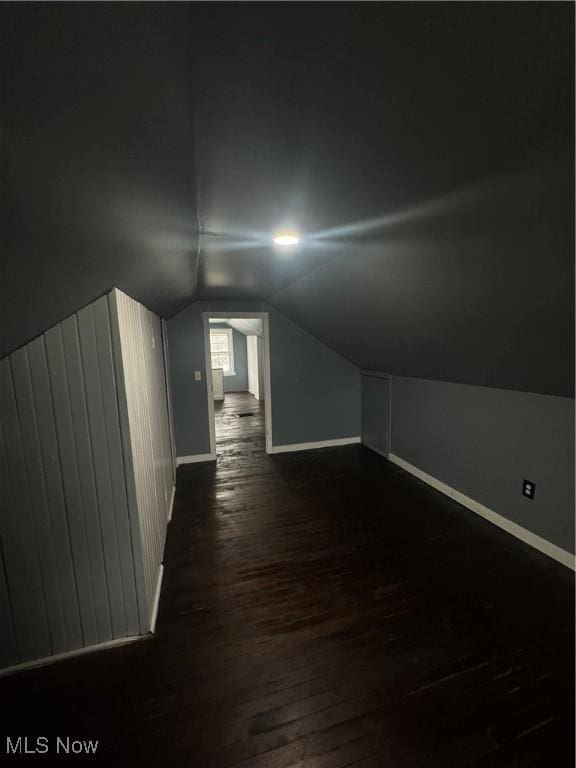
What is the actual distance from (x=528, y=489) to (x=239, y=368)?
7934 millimetres

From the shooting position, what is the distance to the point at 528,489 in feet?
7.84

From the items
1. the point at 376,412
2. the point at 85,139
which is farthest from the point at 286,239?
the point at 376,412

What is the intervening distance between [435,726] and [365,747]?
0.97ft

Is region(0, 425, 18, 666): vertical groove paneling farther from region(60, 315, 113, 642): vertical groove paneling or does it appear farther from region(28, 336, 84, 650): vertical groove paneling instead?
region(60, 315, 113, 642): vertical groove paneling

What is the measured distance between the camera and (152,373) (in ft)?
8.13

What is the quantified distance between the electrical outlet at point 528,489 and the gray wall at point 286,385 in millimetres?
2435

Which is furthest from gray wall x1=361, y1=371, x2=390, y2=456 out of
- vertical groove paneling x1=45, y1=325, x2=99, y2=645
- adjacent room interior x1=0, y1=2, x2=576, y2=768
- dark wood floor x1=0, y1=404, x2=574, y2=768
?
vertical groove paneling x1=45, y1=325, x2=99, y2=645

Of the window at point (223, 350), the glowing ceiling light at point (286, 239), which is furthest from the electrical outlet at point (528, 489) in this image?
the window at point (223, 350)

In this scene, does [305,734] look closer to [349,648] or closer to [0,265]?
[349,648]

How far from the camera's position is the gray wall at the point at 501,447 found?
7.16ft

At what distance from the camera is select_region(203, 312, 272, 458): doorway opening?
13.8 ft

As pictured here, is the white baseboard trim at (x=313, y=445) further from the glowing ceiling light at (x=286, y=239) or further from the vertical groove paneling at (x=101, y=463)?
the glowing ceiling light at (x=286, y=239)

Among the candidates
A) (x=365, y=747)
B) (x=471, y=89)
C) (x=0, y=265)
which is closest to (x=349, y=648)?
(x=365, y=747)

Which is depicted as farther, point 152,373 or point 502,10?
point 152,373
